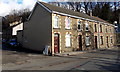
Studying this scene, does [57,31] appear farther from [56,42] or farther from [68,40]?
[68,40]

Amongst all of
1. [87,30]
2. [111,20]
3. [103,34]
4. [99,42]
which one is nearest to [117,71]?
[87,30]

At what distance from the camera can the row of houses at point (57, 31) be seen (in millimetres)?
17078

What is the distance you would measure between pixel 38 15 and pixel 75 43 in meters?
7.72

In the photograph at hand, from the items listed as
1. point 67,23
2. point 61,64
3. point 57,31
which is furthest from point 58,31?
point 61,64

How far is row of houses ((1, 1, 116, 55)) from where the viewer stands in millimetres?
17078

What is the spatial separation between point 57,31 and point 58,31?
0.66ft

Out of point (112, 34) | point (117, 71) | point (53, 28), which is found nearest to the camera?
point (117, 71)

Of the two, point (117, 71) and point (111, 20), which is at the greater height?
point (111, 20)

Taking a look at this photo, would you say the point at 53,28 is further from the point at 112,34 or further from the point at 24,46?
the point at 112,34

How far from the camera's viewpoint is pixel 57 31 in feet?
56.7

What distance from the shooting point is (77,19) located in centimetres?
2080

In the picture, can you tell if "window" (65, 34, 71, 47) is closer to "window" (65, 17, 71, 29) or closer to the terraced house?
the terraced house

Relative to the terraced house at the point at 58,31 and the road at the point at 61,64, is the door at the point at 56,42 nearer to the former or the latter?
the terraced house at the point at 58,31

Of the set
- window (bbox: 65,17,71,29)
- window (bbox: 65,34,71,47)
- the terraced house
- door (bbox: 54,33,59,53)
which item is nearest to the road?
door (bbox: 54,33,59,53)
